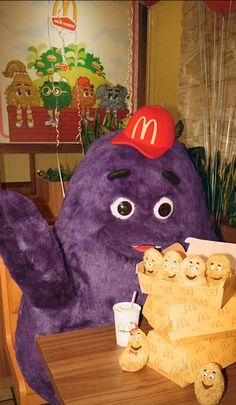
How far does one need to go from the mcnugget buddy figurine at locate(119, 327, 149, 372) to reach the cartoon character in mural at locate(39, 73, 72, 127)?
1.65m

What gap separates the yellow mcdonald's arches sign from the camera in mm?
1766

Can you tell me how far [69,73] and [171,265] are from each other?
175 cm

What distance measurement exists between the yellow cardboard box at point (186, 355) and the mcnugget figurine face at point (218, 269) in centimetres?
11

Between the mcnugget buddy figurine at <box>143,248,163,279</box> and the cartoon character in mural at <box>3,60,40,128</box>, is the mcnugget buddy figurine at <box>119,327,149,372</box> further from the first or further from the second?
the cartoon character in mural at <box>3,60,40,128</box>

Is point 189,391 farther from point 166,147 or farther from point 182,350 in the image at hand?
point 166,147

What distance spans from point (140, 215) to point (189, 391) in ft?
1.28

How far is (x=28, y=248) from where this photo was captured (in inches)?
29.5

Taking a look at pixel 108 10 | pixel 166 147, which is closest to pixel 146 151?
pixel 166 147

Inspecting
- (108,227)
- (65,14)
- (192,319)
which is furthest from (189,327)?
(65,14)

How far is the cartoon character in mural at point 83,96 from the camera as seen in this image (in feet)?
6.92

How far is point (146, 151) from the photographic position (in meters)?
0.87

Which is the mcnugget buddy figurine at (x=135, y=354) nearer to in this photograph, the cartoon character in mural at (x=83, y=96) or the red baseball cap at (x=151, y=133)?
the red baseball cap at (x=151, y=133)

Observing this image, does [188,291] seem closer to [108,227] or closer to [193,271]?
[193,271]

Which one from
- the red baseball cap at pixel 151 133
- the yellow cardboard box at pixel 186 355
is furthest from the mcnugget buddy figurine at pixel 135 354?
the red baseball cap at pixel 151 133
